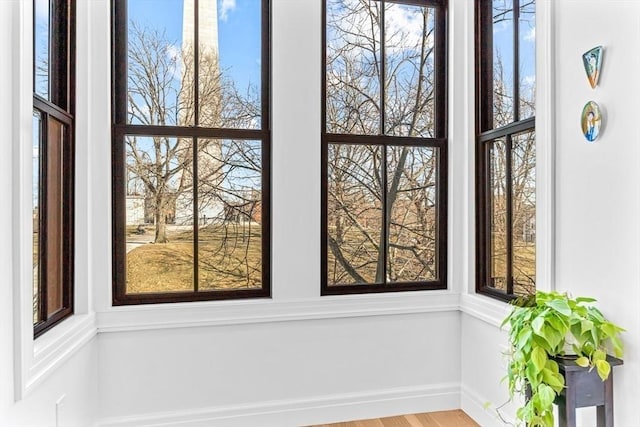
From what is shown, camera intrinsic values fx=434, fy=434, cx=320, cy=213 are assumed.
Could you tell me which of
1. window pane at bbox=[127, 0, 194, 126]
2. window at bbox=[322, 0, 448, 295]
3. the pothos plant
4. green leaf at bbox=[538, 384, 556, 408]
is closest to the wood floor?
window at bbox=[322, 0, 448, 295]

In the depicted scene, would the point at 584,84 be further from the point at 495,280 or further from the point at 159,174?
the point at 159,174

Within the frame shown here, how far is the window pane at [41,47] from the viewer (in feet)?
5.80

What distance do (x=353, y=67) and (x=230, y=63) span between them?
73cm

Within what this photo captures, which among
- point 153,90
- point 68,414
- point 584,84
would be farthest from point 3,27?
point 584,84

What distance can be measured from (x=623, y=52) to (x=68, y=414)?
269 centimetres

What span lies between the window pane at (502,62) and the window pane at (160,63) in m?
1.74

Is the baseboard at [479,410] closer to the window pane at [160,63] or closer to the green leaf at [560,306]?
the green leaf at [560,306]

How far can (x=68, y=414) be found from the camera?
189 cm

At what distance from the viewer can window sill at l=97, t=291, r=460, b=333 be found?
229 cm

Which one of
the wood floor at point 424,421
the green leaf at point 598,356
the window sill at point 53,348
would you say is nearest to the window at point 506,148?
the green leaf at point 598,356

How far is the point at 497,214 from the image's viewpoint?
2.50 metres

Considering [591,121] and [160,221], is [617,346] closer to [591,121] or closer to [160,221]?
[591,121]

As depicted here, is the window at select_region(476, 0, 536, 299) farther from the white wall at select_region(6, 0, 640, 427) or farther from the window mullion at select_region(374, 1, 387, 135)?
the window mullion at select_region(374, 1, 387, 135)

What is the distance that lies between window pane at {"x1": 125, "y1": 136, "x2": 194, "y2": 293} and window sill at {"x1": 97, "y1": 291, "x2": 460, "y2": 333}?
0.14 meters
